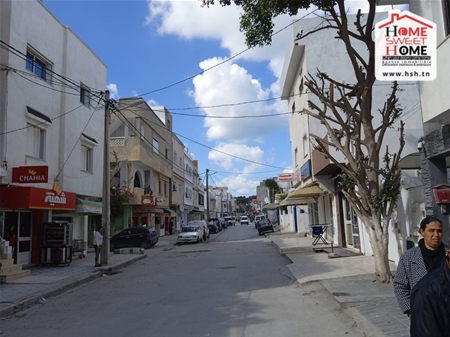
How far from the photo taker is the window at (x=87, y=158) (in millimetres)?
21478

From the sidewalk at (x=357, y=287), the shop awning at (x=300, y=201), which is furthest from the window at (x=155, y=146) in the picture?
the sidewalk at (x=357, y=287)

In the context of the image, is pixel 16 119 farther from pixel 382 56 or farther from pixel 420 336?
pixel 420 336

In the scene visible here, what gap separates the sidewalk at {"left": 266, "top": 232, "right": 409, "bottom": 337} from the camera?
21.6 feet

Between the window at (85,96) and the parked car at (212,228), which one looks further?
the parked car at (212,228)

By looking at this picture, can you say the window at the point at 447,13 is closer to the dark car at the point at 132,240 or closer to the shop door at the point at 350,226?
the shop door at the point at 350,226

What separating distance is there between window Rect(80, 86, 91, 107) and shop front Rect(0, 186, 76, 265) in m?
5.73

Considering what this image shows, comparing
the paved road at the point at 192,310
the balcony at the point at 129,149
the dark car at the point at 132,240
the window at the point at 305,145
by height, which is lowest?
the paved road at the point at 192,310

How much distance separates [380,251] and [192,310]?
4.69 m

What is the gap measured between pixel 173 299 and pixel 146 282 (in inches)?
131

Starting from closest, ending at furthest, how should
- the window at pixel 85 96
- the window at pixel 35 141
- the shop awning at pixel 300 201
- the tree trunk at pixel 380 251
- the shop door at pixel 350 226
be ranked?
the tree trunk at pixel 380 251 → the window at pixel 35 141 → the shop door at pixel 350 226 → the window at pixel 85 96 → the shop awning at pixel 300 201

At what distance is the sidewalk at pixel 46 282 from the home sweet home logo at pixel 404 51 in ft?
28.7

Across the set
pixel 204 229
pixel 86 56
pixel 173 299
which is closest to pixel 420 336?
pixel 173 299

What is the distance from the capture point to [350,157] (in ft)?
34.7

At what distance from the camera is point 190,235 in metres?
30.7
